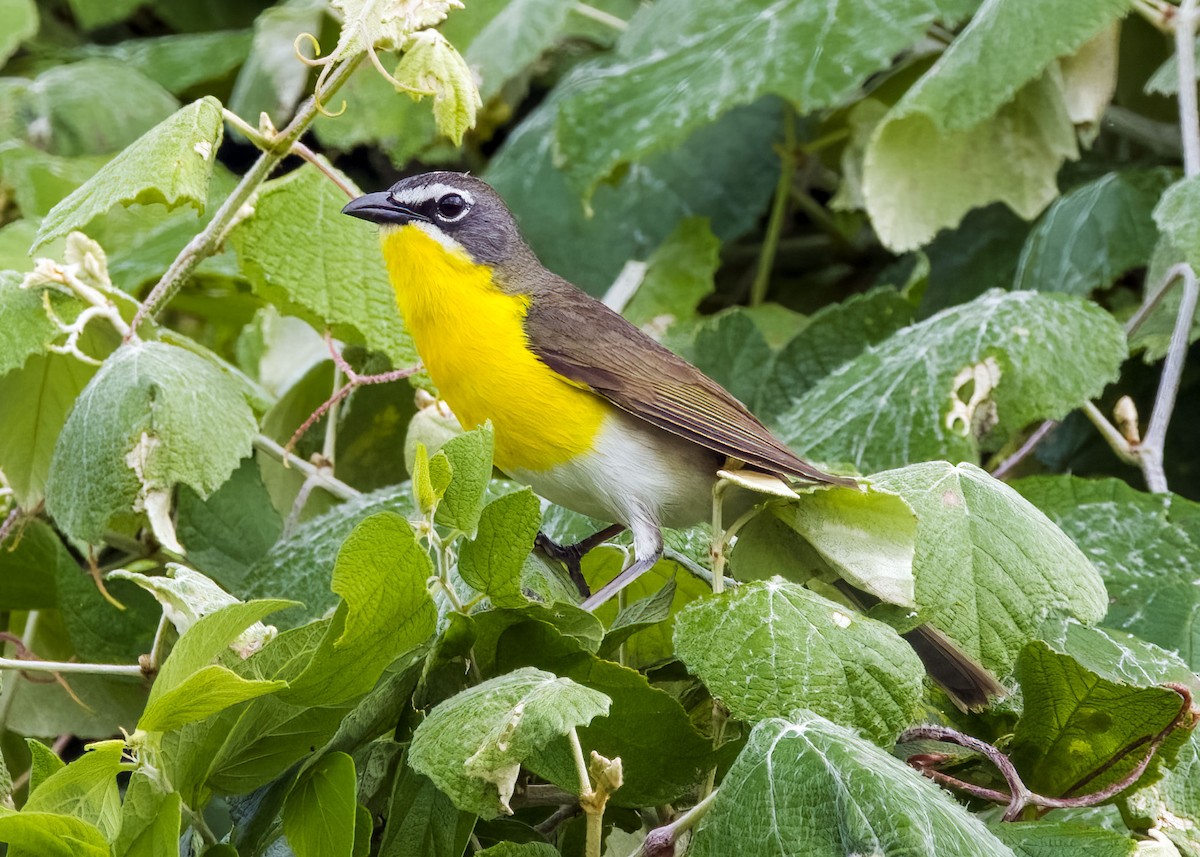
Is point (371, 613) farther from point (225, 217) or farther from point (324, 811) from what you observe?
point (225, 217)

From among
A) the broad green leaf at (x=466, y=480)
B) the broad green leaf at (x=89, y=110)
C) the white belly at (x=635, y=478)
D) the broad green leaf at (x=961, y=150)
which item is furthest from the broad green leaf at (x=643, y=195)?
the broad green leaf at (x=466, y=480)

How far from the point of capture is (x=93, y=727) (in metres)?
1.51

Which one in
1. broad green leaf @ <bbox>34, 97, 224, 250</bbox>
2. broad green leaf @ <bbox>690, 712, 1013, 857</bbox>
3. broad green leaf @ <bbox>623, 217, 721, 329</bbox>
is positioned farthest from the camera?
broad green leaf @ <bbox>623, 217, 721, 329</bbox>

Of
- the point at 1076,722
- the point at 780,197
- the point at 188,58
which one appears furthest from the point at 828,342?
the point at 188,58

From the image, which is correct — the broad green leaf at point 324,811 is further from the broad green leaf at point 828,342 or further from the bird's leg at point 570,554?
the broad green leaf at point 828,342

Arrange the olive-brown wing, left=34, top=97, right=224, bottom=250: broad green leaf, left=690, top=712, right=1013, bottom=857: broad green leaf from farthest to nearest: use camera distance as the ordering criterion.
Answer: the olive-brown wing
left=34, top=97, right=224, bottom=250: broad green leaf
left=690, top=712, right=1013, bottom=857: broad green leaf

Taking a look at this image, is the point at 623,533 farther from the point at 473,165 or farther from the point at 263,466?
the point at 473,165

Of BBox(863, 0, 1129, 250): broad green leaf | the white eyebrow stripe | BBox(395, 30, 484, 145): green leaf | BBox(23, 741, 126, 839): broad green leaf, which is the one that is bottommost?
BBox(23, 741, 126, 839): broad green leaf

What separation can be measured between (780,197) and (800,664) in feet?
5.12

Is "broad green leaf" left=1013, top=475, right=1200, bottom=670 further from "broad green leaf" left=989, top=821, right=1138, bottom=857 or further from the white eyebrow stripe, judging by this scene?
the white eyebrow stripe

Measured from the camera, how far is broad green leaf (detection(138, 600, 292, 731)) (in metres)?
0.93

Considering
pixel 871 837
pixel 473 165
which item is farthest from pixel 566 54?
pixel 871 837

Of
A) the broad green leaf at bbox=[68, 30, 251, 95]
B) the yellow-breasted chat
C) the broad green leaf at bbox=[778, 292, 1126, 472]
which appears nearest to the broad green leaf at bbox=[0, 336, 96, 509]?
the yellow-breasted chat

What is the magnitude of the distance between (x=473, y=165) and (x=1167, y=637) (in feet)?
6.23
